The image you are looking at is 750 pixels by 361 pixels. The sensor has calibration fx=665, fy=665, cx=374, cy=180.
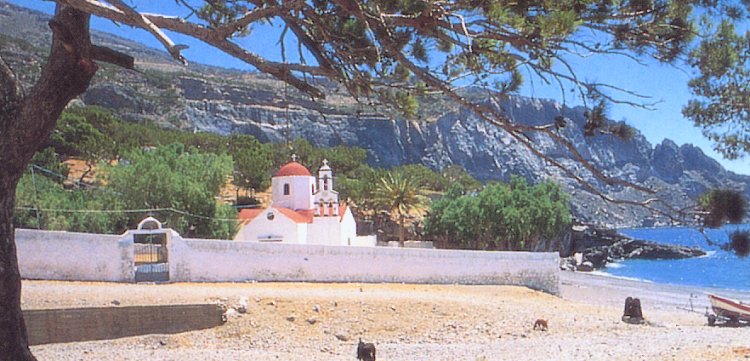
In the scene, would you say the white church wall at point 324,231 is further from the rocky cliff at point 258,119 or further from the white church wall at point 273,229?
the rocky cliff at point 258,119

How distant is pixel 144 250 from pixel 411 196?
57.2 feet

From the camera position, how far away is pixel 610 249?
65.9 metres

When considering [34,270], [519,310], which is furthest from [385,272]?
[34,270]

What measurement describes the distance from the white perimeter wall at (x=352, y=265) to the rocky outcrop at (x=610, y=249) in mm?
36073

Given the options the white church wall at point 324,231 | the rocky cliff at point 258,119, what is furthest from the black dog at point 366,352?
the rocky cliff at point 258,119

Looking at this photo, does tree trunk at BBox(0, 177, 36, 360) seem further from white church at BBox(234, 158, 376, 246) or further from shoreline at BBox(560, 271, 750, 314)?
shoreline at BBox(560, 271, 750, 314)

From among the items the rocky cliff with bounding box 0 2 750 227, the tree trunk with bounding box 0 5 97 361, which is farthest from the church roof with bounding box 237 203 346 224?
the tree trunk with bounding box 0 5 97 361

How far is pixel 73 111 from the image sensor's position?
52438mm

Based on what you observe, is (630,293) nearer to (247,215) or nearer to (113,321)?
(247,215)

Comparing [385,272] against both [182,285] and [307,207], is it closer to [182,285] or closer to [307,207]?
[182,285]

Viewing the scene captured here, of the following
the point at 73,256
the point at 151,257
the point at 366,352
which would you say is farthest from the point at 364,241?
the point at 366,352

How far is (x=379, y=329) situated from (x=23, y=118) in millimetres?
11233

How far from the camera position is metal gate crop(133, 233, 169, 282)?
18.4 metres

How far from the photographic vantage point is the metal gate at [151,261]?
725 inches
